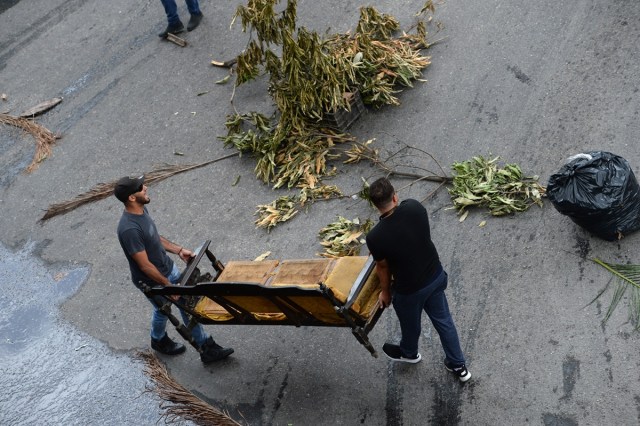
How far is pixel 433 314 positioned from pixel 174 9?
761 cm

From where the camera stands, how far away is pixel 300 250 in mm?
7285

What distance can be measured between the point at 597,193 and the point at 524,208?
0.87 m

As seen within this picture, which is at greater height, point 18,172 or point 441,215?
point 441,215

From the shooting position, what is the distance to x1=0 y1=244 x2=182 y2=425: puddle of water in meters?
6.44

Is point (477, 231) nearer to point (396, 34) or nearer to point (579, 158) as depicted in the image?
point (579, 158)

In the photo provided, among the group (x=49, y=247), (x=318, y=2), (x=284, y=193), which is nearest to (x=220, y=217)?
(x=284, y=193)

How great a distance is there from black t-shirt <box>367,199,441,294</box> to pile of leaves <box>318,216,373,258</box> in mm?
1980

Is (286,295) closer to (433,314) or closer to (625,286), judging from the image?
(433,314)

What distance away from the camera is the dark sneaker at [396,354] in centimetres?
572

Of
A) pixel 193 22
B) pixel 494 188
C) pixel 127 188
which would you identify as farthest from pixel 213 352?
pixel 193 22

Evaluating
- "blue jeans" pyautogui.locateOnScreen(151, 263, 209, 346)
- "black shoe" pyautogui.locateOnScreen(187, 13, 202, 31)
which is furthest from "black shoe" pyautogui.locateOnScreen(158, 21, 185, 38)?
"blue jeans" pyautogui.locateOnScreen(151, 263, 209, 346)

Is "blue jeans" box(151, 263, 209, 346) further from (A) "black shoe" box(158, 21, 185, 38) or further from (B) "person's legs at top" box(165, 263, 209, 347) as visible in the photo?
(A) "black shoe" box(158, 21, 185, 38)

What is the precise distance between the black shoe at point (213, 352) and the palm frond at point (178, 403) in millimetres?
A: 322

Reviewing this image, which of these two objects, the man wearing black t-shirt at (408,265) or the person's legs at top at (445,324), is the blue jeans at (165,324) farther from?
the person's legs at top at (445,324)
